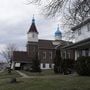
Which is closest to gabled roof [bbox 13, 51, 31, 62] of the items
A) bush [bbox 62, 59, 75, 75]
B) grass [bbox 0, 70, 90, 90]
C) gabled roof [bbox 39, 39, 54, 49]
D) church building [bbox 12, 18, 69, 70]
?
church building [bbox 12, 18, 69, 70]

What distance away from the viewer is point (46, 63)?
7369cm

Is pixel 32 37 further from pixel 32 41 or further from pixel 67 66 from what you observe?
pixel 67 66

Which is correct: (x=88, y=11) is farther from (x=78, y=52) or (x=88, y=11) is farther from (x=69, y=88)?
(x=78, y=52)

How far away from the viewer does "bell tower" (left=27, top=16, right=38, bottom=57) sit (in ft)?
243

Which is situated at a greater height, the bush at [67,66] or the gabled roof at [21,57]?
the gabled roof at [21,57]

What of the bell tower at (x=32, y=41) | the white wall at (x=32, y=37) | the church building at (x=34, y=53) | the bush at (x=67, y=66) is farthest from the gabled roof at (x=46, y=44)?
the bush at (x=67, y=66)

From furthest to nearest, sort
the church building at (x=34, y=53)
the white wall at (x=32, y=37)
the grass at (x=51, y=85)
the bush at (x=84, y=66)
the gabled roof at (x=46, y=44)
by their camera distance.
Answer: the white wall at (x=32, y=37) < the gabled roof at (x=46, y=44) < the church building at (x=34, y=53) < the bush at (x=84, y=66) < the grass at (x=51, y=85)

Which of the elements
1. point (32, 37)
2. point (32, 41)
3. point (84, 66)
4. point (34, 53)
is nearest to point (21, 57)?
point (34, 53)

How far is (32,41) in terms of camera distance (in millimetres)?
75438

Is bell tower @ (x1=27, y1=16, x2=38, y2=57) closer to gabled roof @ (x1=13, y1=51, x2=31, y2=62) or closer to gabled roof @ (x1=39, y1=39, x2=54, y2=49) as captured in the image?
gabled roof @ (x1=13, y1=51, x2=31, y2=62)

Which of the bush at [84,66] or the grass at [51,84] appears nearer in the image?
the grass at [51,84]

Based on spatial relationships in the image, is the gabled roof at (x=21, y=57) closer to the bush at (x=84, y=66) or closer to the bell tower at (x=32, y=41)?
the bell tower at (x=32, y=41)

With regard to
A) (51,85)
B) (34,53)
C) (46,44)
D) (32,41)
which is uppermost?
(32,41)

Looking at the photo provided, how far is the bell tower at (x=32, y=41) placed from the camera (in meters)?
74.1
